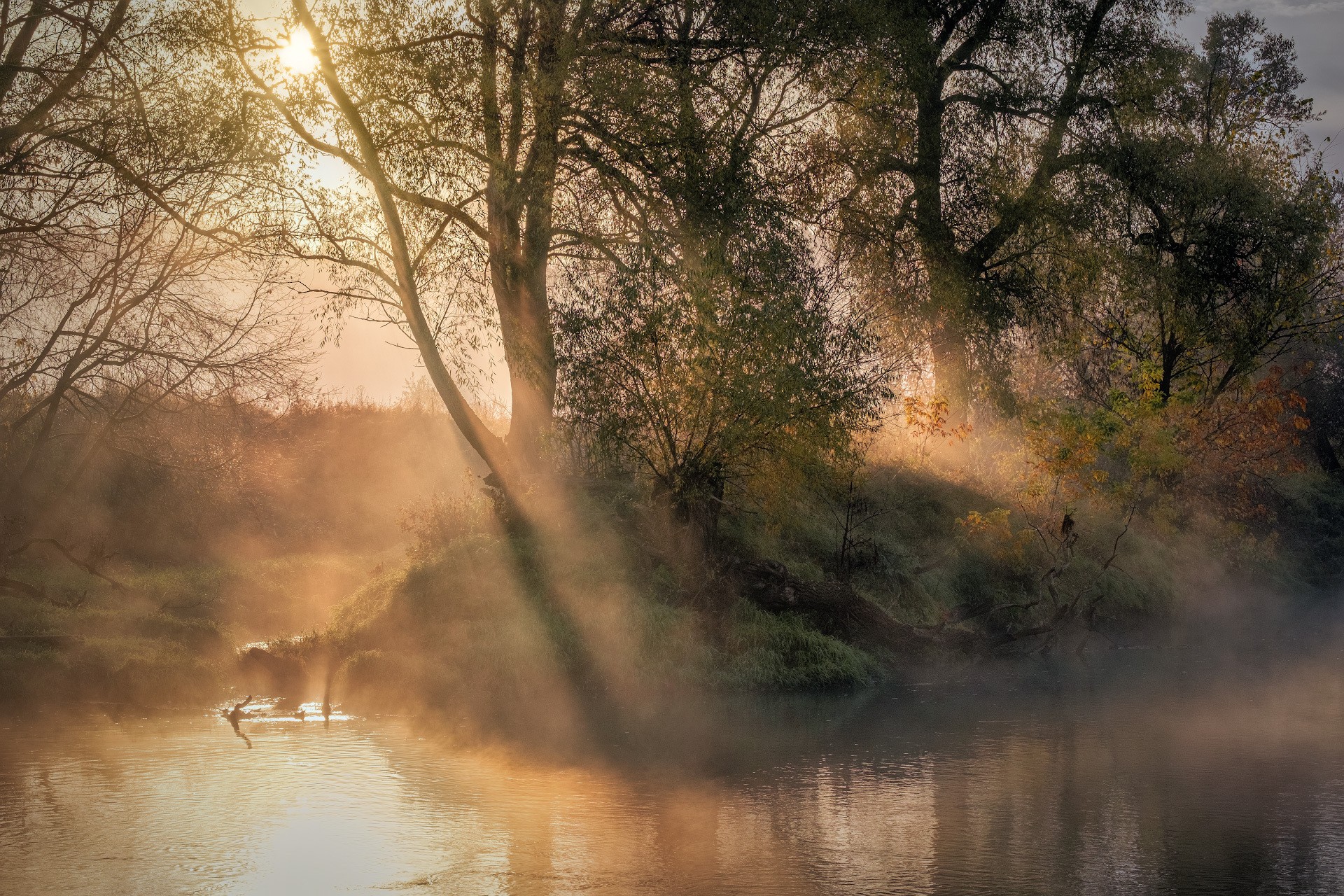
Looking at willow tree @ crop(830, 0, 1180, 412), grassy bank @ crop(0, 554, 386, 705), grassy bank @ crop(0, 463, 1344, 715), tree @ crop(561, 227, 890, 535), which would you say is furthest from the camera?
willow tree @ crop(830, 0, 1180, 412)

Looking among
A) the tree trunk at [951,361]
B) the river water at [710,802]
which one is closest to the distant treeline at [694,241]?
the tree trunk at [951,361]

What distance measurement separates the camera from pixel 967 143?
25.9 metres

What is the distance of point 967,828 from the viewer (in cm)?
1060

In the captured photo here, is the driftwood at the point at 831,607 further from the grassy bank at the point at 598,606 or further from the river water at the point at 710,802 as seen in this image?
the river water at the point at 710,802

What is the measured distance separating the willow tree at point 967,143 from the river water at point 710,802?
34.2 ft

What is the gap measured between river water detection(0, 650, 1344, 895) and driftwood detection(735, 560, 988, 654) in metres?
2.93

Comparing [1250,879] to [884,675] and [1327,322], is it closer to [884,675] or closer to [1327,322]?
[884,675]

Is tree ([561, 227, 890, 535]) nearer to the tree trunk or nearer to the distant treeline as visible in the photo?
the distant treeline

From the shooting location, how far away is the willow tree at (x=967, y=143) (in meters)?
23.7

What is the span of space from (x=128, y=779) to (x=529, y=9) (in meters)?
13.2

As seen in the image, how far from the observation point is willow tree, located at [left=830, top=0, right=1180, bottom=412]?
77.7ft

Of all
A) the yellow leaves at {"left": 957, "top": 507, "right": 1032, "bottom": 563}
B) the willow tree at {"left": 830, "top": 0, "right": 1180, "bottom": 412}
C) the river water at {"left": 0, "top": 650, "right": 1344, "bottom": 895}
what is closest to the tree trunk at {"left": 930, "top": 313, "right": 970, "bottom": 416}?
the willow tree at {"left": 830, "top": 0, "right": 1180, "bottom": 412}

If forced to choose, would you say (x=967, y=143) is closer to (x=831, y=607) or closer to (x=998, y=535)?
(x=998, y=535)

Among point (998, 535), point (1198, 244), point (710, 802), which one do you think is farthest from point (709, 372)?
point (1198, 244)
